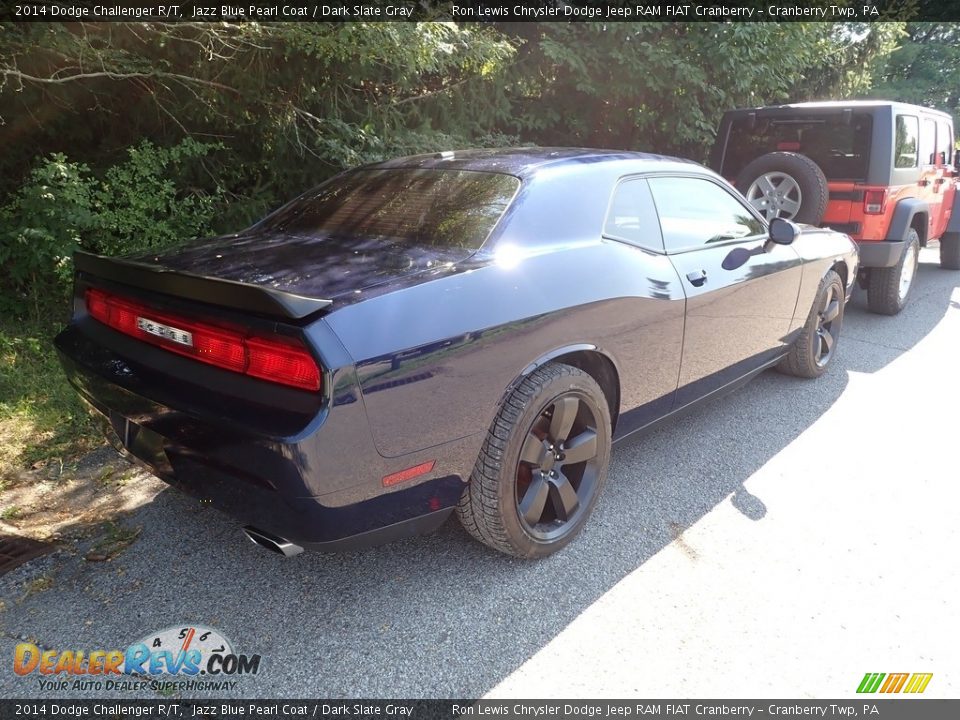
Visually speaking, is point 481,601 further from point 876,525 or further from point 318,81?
point 318,81

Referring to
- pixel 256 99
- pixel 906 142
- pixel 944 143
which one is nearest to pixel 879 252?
pixel 906 142

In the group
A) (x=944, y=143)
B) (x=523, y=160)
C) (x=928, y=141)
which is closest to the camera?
(x=523, y=160)

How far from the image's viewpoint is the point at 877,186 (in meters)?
5.73

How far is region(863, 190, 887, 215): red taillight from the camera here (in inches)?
226

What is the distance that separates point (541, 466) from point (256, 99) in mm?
4032

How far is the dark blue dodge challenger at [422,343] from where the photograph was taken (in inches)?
75.6

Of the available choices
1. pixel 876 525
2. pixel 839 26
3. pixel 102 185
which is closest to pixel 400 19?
pixel 102 185

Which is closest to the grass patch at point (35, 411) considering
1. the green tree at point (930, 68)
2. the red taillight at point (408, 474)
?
the red taillight at point (408, 474)

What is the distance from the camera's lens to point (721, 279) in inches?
130

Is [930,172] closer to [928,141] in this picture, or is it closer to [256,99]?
[928,141]

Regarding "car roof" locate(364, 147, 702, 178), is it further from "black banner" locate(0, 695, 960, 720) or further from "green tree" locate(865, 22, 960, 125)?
"green tree" locate(865, 22, 960, 125)

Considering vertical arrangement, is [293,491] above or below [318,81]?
below

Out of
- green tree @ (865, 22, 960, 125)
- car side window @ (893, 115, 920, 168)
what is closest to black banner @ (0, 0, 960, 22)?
car side window @ (893, 115, 920, 168)

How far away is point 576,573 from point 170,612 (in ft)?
4.59
